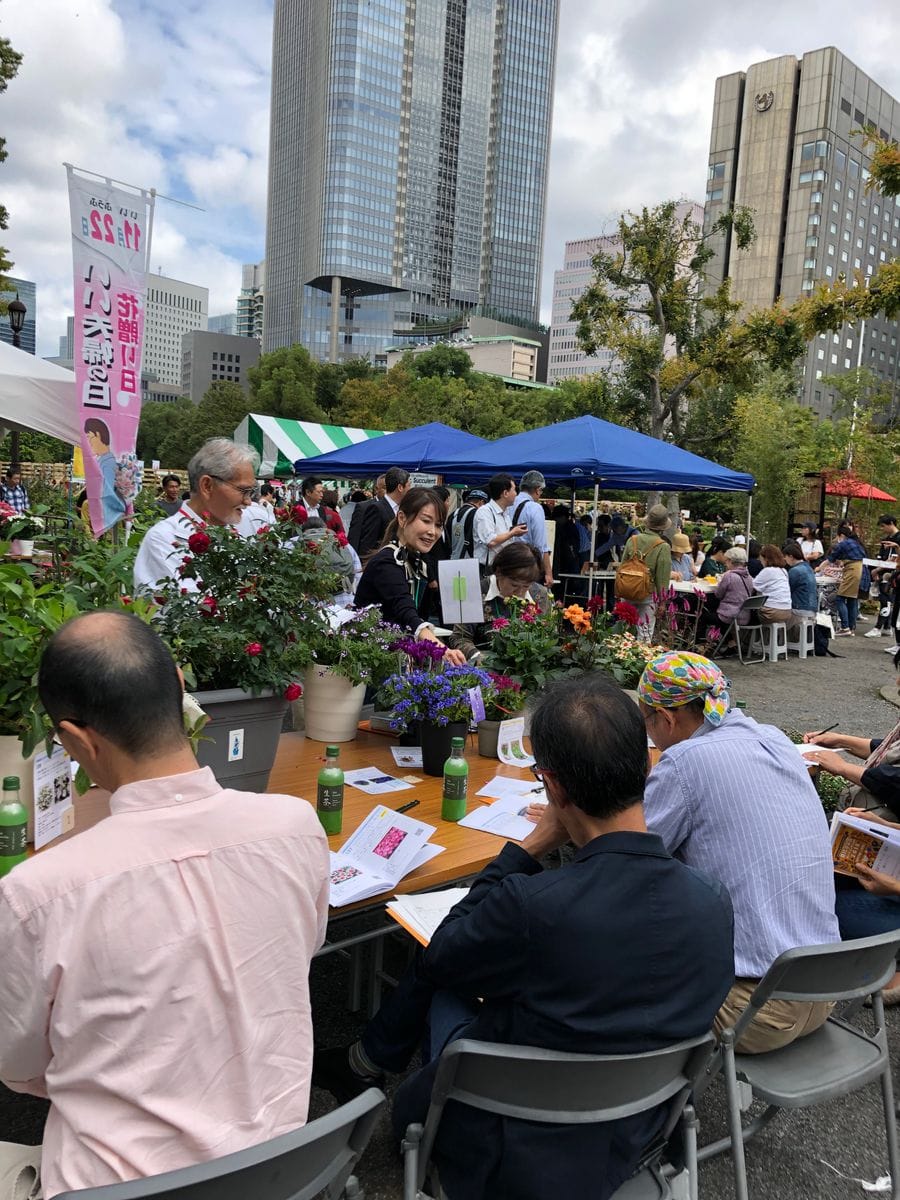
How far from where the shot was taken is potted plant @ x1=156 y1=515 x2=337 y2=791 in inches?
91.7

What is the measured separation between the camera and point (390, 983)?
3.02 meters

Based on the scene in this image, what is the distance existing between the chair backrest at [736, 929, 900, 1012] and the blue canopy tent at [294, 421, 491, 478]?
861 centimetres

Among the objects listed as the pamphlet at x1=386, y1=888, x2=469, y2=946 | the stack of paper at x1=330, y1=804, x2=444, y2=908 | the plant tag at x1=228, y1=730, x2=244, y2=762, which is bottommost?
the pamphlet at x1=386, y1=888, x2=469, y2=946

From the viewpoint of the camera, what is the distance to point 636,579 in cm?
876

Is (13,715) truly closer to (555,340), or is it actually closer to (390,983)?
(390,983)

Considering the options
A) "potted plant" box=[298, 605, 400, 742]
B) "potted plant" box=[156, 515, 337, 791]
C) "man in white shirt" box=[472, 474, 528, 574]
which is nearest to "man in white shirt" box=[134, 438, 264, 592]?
"potted plant" box=[298, 605, 400, 742]

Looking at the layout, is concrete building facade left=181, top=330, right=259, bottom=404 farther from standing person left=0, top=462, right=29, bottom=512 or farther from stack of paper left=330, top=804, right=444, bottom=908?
stack of paper left=330, top=804, right=444, bottom=908

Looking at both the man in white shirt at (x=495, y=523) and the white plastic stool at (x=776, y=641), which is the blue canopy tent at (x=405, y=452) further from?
the white plastic stool at (x=776, y=641)

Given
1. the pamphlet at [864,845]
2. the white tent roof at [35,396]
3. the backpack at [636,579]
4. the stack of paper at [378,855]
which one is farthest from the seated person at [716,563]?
the stack of paper at [378,855]

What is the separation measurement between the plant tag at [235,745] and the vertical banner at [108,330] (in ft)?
13.1

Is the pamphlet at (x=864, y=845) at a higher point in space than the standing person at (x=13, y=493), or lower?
lower

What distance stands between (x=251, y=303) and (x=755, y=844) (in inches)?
6764

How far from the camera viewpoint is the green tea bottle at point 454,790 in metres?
2.53

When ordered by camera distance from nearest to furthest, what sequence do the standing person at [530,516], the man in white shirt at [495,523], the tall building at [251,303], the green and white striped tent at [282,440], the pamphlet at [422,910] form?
the pamphlet at [422,910] < the man in white shirt at [495,523] < the standing person at [530,516] < the green and white striped tent at [282,440] < the tall building at [251,303]
